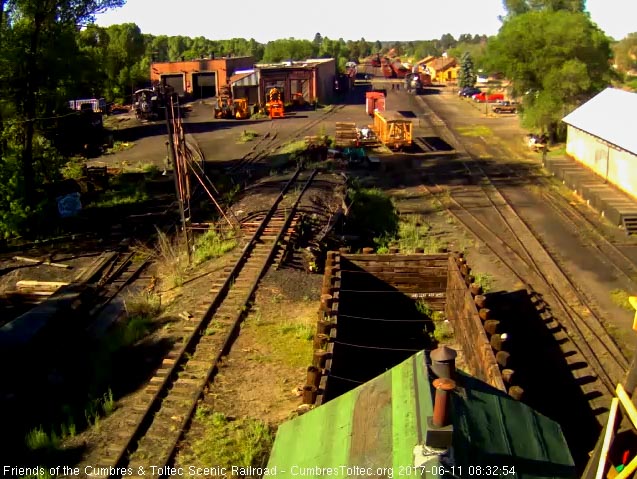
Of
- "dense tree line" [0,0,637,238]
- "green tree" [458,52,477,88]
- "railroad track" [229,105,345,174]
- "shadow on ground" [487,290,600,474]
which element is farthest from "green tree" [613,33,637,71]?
"shadow on ground" [487,290,600,474]

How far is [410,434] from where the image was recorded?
3652 mm

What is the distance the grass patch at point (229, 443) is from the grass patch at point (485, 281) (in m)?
8.57

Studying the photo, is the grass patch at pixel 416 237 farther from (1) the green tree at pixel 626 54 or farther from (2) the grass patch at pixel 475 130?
(1) the green tree at pixel 626 54

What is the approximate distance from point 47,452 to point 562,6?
4826 centimetres

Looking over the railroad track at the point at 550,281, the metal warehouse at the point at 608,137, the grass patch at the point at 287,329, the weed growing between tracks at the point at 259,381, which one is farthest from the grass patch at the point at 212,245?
the metal warehouse at the point at 608,137

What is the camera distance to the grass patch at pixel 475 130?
42.5m

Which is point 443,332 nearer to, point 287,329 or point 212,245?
point 287,329

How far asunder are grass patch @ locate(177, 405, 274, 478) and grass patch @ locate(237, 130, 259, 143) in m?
31.8

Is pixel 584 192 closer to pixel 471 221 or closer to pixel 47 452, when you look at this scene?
pixel 471 221

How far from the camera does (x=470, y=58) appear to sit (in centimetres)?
7619

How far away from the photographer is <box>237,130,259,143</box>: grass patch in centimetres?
4028

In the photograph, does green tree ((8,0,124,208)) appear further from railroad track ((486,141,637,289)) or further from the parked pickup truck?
the parked pickup truck

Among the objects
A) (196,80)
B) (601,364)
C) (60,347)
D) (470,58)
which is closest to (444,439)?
(601,364)

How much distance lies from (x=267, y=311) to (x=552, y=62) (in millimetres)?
28131
